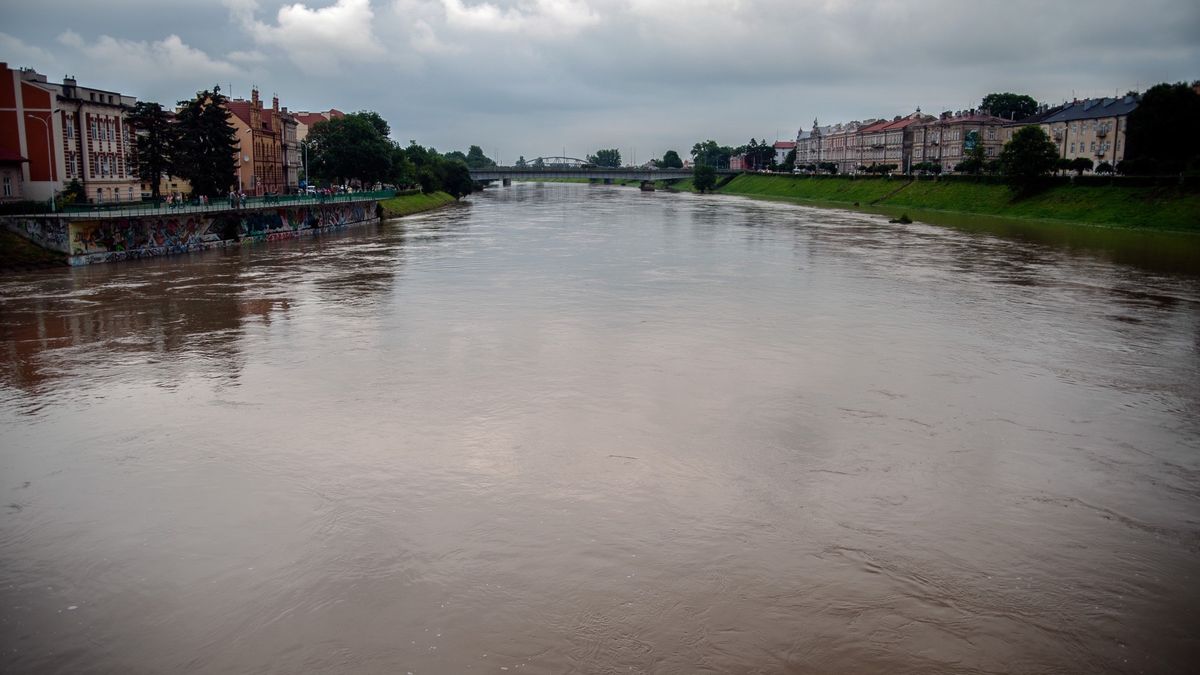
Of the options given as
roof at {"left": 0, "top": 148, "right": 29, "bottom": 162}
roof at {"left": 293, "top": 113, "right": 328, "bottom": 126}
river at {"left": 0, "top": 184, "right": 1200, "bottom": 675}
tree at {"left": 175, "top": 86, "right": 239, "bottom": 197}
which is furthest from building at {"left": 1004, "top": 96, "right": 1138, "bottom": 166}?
roof at {"left": 293, "top": 113, "right": 328, "bottom": 126}

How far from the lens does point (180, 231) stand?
5322 cm

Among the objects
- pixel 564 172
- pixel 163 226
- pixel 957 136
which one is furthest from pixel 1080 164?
pixel 564 172

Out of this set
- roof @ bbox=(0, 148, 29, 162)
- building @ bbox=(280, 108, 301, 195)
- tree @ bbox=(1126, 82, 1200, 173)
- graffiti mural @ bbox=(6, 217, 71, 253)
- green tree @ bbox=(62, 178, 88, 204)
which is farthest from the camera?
building @ bbox=(280, 108, 301, 195)

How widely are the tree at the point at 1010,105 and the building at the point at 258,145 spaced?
121 meters

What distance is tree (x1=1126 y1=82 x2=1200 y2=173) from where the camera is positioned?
76.8 meters

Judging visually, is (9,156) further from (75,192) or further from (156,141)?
(156,141)

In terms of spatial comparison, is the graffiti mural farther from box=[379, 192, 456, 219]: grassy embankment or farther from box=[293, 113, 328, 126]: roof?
box=[293, 113, 328, 126]: roof

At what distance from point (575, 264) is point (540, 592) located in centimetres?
3581

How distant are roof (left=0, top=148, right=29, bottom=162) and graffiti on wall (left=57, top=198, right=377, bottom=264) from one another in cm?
1151

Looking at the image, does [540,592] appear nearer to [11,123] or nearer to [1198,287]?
[1198,287]

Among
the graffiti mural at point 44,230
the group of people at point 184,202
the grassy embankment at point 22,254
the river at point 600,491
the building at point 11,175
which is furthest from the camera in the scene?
the building at point 11,175

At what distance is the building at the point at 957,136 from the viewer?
133750 millimetres

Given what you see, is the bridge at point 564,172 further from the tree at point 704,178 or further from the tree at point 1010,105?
the tree at point 1010,105

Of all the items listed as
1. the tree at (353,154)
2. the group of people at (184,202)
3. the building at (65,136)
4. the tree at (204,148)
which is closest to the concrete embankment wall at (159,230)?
the group of people at (184,202)
